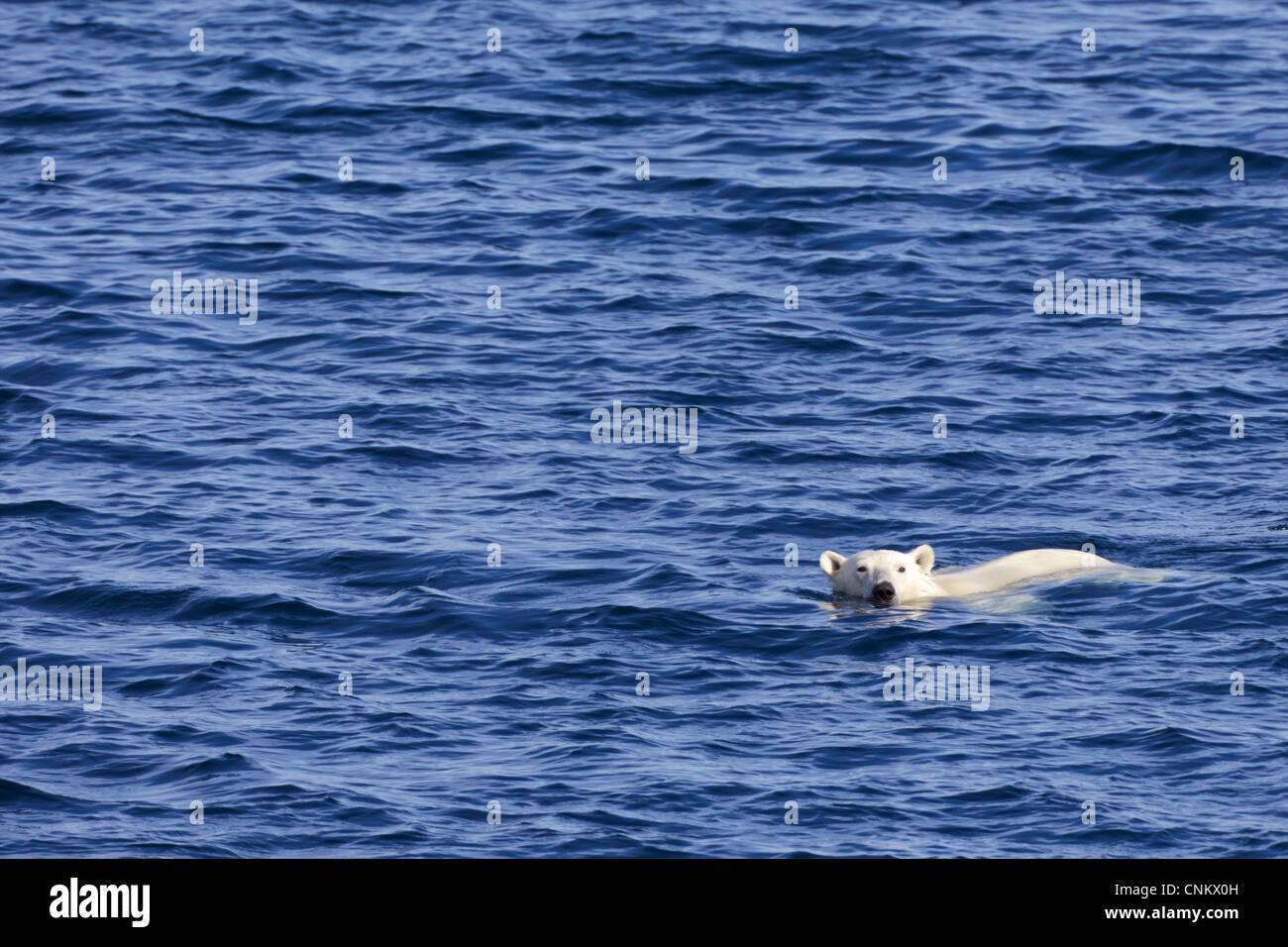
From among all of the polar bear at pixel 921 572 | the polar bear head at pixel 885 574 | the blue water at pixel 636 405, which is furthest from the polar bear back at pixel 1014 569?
the blue water at pixel 636 405

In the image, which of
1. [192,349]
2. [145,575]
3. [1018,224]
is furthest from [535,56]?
[145,575]

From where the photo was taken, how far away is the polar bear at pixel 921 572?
15.2 m

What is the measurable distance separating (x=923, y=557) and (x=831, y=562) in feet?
2.43

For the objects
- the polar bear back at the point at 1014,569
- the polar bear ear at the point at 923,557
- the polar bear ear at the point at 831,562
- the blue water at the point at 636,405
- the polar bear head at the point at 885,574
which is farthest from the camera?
the polar bear back at the point at 1014,569

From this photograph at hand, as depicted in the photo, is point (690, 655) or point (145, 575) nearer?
point (690, 655)

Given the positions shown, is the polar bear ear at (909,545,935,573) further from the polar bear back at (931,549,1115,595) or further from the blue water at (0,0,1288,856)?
the blue water at (0,0,1288,856)

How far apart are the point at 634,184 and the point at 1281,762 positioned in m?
17.3

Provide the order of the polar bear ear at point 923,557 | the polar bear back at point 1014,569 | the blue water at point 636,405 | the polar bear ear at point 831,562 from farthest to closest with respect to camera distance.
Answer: the polar bear back at point 1014,569
the polar bear ear at point 831,562
the polar bear ear at point 923,557
the blue water at point 636,405

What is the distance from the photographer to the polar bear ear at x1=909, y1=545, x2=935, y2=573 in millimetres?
15312

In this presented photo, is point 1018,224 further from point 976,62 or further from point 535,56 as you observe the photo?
point 535,56

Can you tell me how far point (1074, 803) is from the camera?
1139cm

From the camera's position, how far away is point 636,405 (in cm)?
2041

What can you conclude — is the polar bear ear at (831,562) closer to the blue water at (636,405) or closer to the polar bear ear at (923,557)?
the blue water at (636,405)

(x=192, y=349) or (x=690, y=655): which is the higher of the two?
(x=192, y=349)
